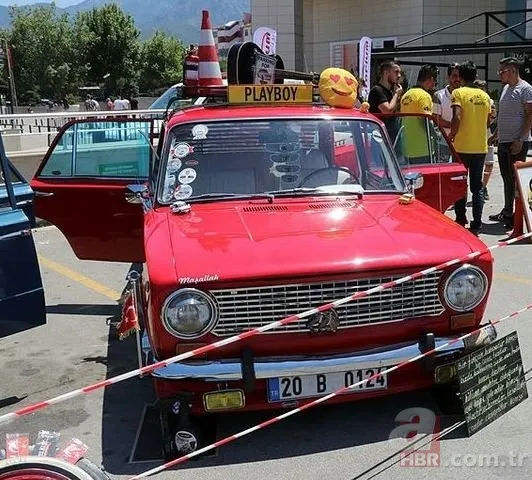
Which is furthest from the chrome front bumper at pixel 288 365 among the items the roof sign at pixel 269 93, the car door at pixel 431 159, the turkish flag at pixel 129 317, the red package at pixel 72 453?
the car door at pixel 431 159

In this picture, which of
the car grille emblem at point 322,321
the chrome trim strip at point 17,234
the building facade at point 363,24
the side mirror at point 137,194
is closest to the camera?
the car grille emblem at point 322,321

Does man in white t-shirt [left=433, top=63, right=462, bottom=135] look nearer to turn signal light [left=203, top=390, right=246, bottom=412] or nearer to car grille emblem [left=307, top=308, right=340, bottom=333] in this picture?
car grille emblem [left=307, top=308, right=340, bottom=333]

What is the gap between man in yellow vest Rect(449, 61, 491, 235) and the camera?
8.11 metres

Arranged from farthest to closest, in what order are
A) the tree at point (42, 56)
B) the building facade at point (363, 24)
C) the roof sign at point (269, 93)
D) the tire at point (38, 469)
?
the tree at point (42, 56) < the building facade at point (363, 24) < the roof sign at point (269, 93) < the tire at point (38, 469)

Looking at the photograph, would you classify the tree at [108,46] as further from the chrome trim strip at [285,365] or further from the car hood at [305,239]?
the chrome trim strip at [285,365]

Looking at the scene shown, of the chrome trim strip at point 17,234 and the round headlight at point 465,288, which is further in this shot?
the chrome trim strip at point 17,234

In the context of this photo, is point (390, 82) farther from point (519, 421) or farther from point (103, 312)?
point (519, 421)

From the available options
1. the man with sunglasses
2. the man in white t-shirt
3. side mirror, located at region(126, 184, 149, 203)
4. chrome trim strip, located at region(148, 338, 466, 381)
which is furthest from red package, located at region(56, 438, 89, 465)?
the man in white t-shirt

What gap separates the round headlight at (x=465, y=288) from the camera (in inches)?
141

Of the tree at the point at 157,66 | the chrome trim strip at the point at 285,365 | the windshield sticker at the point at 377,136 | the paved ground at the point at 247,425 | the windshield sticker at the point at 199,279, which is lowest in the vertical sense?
the paved ground at the point at 247,425

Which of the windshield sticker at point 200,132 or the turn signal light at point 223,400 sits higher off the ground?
the windshield sticker at point 200,132

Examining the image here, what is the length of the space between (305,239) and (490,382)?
4.22 feet

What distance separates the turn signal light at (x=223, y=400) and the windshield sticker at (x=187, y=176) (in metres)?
1.53

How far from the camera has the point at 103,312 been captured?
6121mm
